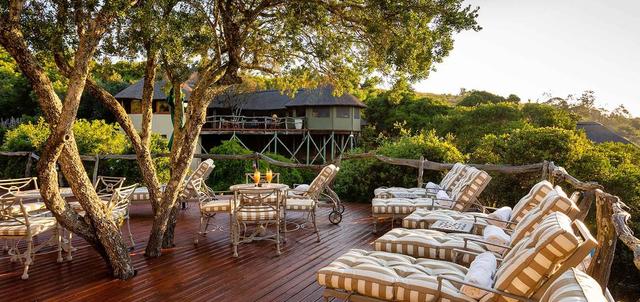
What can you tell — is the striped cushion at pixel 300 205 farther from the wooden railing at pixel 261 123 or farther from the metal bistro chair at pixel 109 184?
the wooden railing at pixel 261 123

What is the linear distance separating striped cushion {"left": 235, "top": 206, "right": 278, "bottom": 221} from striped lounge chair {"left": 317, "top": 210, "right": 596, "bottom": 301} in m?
2.04

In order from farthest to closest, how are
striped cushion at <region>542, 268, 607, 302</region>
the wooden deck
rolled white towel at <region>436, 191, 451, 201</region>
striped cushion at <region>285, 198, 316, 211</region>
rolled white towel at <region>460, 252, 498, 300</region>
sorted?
rolled white towel at <region>436, 191, 451, 201</region> < striped cushion at <region>285, 198, 316, 211</region> < the wooden deck < rolled white towel at <region>460, 252, 498, 300</region> < striped cushion at <region>542, 268, 607, 302</region>

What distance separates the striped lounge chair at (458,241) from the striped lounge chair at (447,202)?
1751 millimetres

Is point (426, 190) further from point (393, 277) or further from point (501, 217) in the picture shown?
point (393, 277)

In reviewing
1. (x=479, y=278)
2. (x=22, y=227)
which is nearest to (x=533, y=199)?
(x=479, y=278)

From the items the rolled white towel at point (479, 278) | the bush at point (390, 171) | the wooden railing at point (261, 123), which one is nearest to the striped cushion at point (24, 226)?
the rolled white towel at point (479, 278)

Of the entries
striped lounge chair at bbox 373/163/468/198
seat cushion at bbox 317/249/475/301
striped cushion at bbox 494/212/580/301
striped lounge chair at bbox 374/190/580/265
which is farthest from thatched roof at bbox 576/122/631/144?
striped cushion at bbox 494/212/580/301

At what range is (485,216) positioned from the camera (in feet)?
16.6

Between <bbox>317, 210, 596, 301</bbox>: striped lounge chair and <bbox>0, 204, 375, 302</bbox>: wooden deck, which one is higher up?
<bbox>317, 210, 596, 301</bbox>: striped lounge chair

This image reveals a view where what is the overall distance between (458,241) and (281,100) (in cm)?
2782

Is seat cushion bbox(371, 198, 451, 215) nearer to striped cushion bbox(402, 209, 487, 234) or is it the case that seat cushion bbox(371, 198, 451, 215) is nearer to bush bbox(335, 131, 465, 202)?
striped cushion bbox(402, 209, 487, 234)

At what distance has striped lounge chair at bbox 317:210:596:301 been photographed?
2238mm

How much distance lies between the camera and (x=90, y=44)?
3.82 meters

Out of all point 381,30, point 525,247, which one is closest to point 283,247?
point 381,30
